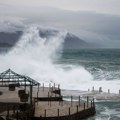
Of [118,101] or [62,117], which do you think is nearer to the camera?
[62,117]

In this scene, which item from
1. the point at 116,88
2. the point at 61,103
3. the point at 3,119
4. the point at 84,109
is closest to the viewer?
the point at 3,119

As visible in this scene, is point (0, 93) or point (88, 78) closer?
point (0, 93)

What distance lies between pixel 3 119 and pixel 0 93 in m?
12.9

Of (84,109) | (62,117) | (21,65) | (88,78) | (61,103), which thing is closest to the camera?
(62,117)

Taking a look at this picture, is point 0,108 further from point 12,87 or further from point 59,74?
point 59,74

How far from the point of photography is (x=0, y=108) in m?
41.2

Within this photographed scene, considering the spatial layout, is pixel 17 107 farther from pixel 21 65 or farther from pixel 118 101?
pixel 21 65

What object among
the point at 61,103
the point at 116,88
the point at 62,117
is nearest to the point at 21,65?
the point at 116,88

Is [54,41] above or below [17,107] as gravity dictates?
above

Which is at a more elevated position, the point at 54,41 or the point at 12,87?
the point at 54,41

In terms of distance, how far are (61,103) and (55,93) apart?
20.8 ft

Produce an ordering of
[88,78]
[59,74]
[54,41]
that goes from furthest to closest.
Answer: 1. [54,41]
2. [59,74]
3. [88,78]

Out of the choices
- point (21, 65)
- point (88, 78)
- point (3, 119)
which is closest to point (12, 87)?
point (3, 119)

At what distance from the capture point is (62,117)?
40.4 meters
